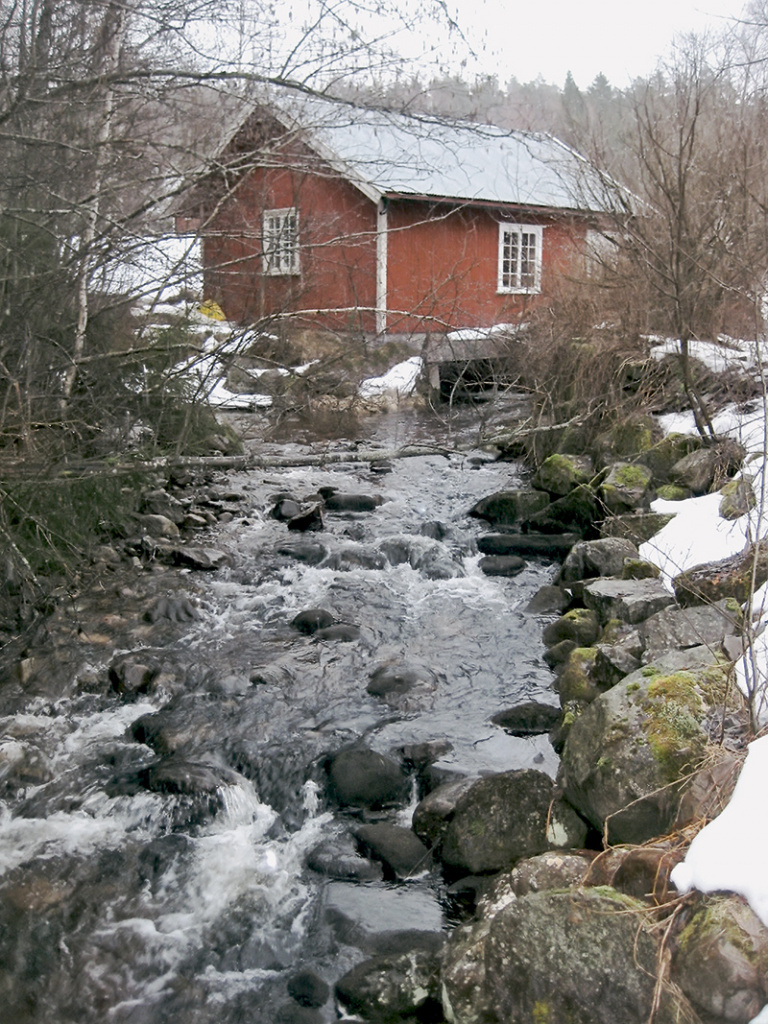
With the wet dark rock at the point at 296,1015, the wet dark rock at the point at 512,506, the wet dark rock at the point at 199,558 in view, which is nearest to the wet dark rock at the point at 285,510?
the wet dark rock at the point at 199,558

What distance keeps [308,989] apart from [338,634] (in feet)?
11.1

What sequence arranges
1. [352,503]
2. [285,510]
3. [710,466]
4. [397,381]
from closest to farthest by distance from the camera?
[710,466] → [285,510] → [352,503] → [397,381]

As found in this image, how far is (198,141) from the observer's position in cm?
613

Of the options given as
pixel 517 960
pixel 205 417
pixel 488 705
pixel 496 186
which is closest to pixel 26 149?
pixel 205 417

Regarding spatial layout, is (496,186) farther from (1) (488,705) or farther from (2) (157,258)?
(1) (488,705)

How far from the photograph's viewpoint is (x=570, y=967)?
112 inches

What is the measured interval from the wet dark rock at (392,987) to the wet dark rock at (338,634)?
328 cm

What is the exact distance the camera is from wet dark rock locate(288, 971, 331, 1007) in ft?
11.7

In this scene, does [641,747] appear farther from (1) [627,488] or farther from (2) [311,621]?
(1) [627,488]

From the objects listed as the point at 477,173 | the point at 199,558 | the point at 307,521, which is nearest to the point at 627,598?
the point at 199,558

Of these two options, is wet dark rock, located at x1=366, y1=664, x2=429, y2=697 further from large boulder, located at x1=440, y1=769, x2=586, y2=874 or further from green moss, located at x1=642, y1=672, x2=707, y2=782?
green moss, located at x1=642, y1=672, x2=707, y2=782

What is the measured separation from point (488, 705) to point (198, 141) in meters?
4.21

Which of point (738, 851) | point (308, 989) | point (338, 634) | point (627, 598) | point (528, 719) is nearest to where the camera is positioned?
point (738, 851)

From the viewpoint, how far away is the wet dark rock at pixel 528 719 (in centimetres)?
544
